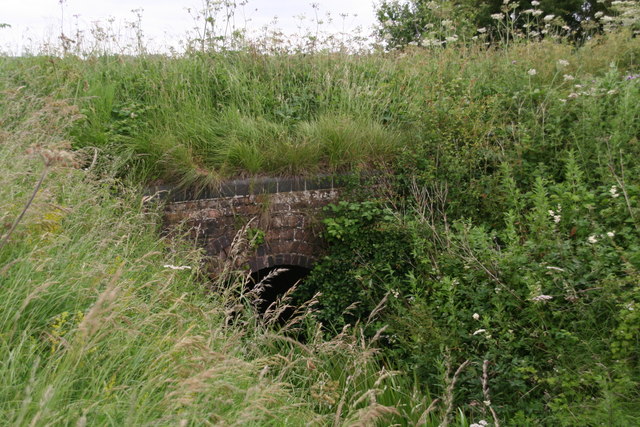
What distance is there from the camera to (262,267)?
20.6ft

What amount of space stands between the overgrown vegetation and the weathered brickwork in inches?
11.6

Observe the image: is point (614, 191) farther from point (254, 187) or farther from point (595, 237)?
point (254, 187)

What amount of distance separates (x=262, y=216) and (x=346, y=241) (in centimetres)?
103

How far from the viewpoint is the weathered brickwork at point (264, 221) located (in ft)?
20.0

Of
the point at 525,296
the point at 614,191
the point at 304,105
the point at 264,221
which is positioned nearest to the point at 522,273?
the point at 525,296

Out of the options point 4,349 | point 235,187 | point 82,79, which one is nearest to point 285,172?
point 235,187

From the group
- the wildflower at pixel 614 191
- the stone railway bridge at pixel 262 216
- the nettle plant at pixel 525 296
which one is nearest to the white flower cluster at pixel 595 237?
the nettle plant at pixel 525 296

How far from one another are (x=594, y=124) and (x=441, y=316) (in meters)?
2.93

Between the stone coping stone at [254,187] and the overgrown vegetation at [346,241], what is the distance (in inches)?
5.7

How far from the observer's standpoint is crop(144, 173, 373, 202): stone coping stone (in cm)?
604

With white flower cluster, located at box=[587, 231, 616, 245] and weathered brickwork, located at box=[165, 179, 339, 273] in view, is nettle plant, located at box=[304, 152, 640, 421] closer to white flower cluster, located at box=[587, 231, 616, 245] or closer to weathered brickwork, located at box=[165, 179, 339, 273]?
white flower cluster, located at box=[587, 231, 616, 245]

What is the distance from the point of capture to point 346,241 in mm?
6047

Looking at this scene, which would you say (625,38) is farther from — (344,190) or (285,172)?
(285,172)

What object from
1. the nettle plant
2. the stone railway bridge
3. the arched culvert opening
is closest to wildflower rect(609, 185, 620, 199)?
the nettle plant
